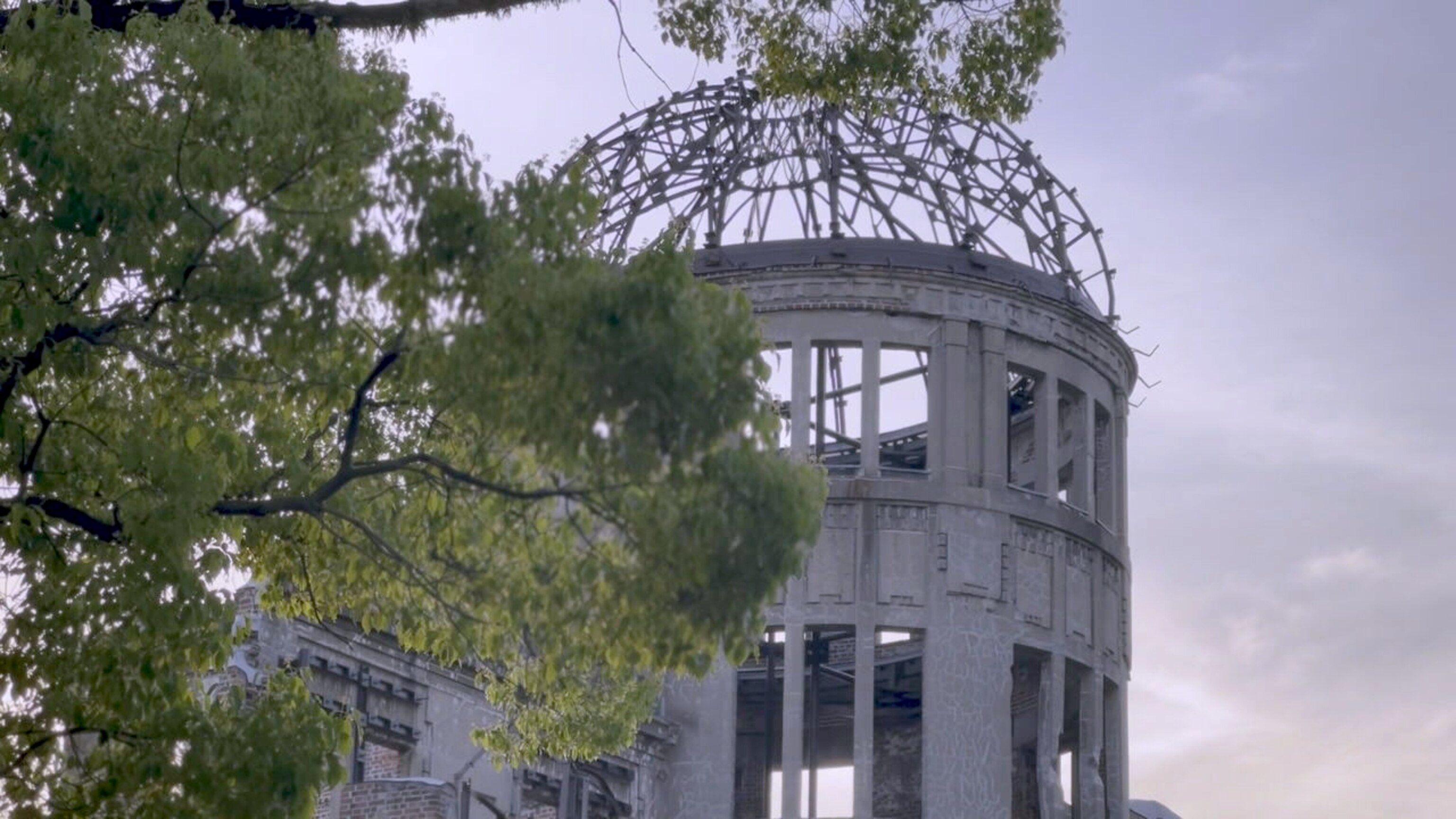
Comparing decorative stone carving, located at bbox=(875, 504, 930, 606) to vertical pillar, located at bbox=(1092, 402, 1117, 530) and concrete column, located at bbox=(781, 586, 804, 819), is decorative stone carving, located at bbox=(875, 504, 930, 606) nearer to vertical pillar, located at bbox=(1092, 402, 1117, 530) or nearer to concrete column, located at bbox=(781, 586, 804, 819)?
concrete column, located at bbox=(781, 586, 804, 819)

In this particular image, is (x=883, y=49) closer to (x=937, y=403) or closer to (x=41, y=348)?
(x=41, y=348)

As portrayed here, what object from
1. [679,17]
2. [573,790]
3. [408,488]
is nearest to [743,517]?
[408,488]

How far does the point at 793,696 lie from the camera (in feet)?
109

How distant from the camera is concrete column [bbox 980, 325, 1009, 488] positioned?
3438 centimetres

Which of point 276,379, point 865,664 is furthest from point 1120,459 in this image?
point 276,379

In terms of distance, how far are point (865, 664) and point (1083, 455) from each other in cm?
502

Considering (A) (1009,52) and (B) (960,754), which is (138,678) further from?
(B) (960,754)

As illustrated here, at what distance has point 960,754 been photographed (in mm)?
33500

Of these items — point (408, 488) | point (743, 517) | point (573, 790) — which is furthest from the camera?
point (573, 790)

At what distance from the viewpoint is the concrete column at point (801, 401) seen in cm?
3281

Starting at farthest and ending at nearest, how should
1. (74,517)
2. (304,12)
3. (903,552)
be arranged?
1. (903,552)
2. (304,12)
3. (74,517)

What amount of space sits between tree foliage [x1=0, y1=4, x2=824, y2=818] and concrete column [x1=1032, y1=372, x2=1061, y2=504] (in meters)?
20.2

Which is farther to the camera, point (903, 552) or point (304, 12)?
point (903, 552)

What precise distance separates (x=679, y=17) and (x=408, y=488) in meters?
5.11
